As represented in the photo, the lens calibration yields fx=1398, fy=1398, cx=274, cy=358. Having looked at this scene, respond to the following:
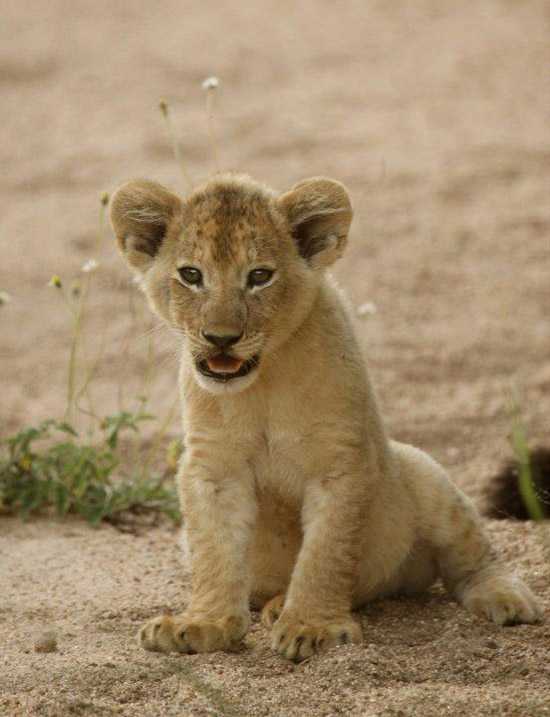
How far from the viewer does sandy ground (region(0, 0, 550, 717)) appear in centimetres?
434

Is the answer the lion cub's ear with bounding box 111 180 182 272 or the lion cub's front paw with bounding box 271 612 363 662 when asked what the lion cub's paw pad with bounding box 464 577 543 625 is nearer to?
the lion cub's front paw with bounding box 271 612 363 662

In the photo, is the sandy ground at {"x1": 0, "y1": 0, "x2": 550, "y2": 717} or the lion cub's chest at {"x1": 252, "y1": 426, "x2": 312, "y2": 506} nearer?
the sandy ground at {"x1": 0, "y1": 0, "x2": 550, "y2": 717}

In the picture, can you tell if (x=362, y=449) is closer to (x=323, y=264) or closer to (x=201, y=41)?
(x=323, y=264)

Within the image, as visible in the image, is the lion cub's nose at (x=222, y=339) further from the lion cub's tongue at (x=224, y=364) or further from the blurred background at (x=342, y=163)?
the blurred background at (x=342, y=163)

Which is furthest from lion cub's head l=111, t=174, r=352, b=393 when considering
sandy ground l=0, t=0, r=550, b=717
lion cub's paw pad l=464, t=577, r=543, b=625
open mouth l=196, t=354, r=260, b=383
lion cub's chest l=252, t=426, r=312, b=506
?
lion cub's paw pad l=464, t=577, r=543, b=625

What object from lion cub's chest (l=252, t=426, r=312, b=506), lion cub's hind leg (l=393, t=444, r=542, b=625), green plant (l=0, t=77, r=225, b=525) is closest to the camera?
lion cub's chest (l=252, t=426, r=312, b=506)

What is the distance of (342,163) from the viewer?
10.9 m

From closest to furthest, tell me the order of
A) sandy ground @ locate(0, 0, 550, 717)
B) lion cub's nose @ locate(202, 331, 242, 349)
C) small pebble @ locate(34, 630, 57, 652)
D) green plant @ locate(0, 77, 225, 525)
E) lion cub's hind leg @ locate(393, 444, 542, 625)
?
sandy ground @ locate(0, 0, 550, 717) → lion cub's nose @ locate(202, 331, 242, 349) → small pebble @ locate(34, 630, 57, 652) → lion cub's hind leg @ locate(393, 444, 542, 625) → green plant @ locate(0, 77, 225, 525)

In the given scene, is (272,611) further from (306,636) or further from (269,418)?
(269,418)

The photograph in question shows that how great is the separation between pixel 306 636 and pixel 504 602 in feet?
2.73

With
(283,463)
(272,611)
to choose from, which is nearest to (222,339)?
(283,463)

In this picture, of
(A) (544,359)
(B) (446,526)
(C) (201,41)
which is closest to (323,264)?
(B) (446,526)

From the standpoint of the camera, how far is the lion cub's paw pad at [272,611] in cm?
497

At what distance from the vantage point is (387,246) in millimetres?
9641
